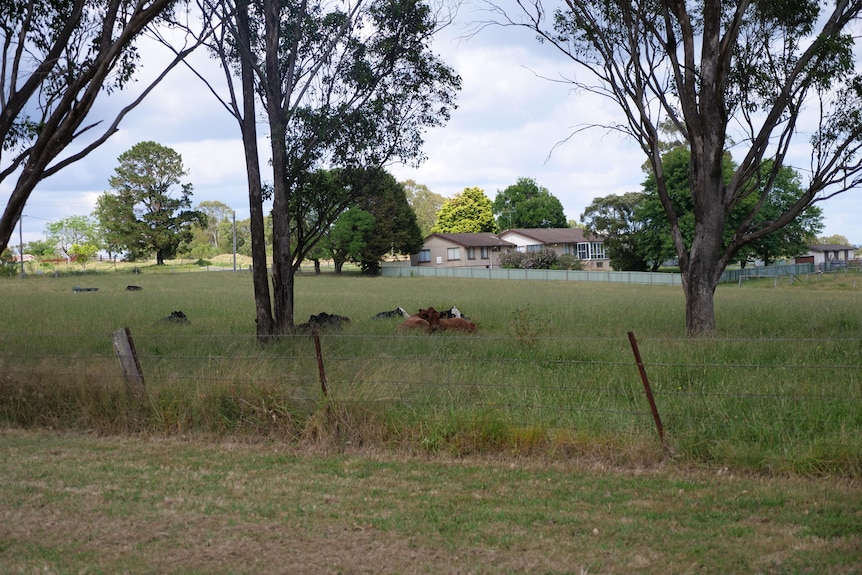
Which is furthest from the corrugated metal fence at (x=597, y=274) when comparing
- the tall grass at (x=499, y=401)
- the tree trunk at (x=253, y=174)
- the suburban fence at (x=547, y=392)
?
the suburban fence at (x=547, y=392)

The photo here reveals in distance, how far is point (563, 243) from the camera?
88.3 meters

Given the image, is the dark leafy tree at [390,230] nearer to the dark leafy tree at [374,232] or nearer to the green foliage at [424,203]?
the dark leafy tree at [374,232]

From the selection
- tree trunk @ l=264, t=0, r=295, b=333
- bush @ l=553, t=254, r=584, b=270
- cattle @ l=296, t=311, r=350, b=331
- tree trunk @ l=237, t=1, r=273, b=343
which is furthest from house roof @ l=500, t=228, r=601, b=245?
tree trunk @ l=237, t=1, r=273, b=343

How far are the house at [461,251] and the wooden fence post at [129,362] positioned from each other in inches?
2914

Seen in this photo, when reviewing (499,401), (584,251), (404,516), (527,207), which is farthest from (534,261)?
(404,516)

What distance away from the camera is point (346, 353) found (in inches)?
564

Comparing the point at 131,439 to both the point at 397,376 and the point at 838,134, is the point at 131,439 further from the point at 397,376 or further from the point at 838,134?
the point at 838,134

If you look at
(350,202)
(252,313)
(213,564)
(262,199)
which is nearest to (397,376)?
(213,564)

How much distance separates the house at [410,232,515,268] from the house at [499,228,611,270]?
2748 millimetres

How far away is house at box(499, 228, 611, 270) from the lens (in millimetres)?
87750

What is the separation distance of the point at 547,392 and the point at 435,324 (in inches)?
369

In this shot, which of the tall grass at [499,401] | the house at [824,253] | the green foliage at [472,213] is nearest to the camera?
the tall grass at [499,401]

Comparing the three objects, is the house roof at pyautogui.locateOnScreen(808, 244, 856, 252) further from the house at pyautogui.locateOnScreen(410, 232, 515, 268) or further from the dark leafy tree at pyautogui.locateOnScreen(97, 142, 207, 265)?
the dark leafy tree at pyautogui.locateOnScreen(97, 142, 207, 265)

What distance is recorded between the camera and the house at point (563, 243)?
8775 cm
